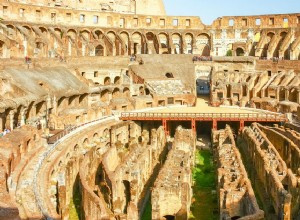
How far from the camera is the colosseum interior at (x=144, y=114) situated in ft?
70.3

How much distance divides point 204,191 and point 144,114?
15.4m

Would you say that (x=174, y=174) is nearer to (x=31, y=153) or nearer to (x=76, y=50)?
(x=31, y=153)

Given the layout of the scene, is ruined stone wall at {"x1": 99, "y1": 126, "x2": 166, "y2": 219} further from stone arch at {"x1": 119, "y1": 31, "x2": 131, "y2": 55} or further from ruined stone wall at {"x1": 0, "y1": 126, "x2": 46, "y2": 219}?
stone arch at {"x1": 119, "y1": 31, "x2": 131, "y2": 55}

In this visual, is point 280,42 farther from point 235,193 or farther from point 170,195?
point 170,195

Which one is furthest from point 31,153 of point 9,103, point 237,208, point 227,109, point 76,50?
point 76,50

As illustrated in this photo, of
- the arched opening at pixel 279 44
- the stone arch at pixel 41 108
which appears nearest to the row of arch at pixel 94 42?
the arched opening at pixel 279 44

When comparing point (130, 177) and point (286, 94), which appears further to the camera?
point (286, 94)

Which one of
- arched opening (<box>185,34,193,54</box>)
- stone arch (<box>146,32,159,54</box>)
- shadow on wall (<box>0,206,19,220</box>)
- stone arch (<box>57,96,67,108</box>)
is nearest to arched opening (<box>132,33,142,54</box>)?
stone arch (<box>146,32,159,54</box>)

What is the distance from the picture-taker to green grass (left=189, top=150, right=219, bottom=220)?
78.6 ft

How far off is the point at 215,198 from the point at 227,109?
19.9m

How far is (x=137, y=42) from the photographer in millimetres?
64000

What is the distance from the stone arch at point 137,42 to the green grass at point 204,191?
92.7 feet

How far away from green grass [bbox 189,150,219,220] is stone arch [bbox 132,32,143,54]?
1112 inches

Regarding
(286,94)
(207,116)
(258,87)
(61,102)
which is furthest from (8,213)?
(258,87)
